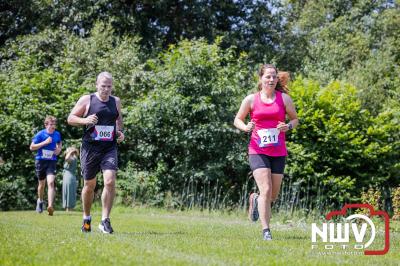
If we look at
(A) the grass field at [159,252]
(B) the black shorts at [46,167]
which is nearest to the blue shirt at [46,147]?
(B) the black shorts at [46,167]

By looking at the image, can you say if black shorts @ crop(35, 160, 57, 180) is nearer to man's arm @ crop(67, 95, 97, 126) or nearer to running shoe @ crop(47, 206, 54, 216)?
running shoe @ crop(47, 206, 54, 216)

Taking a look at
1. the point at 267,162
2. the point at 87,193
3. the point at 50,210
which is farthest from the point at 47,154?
the point at 267,162

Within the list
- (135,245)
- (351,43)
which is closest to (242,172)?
(135,245)

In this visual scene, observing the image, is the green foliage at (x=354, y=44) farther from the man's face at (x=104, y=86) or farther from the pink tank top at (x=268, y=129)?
the man's face at (x=104, y=86)

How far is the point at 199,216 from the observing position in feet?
47.3

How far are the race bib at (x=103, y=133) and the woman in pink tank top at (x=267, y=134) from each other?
1789mm

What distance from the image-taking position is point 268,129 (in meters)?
7.79

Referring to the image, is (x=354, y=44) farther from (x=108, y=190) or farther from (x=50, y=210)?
(x=108, y=190)

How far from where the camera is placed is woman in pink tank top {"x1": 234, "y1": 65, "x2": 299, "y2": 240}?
7750mm

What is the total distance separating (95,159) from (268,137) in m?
2.44

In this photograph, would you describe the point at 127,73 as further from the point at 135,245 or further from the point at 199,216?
the point at 135,245

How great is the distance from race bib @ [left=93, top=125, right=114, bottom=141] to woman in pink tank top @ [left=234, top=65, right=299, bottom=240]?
1789 millimetres

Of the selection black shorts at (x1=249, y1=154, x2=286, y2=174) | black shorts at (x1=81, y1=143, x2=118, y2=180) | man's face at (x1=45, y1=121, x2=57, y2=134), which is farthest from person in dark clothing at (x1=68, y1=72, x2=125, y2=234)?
man's face at (x1=45, y1=121, x2=57, y2=134)

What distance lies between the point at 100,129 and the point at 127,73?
1238cm
